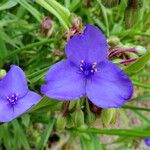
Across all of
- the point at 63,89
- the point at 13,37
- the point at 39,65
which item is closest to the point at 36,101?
the point at 63,89

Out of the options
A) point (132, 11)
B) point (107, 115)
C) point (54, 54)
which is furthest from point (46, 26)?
point (107, 115)

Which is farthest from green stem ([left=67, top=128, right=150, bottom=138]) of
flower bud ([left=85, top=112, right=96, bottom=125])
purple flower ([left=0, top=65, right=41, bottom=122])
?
purple flower ([left=0, top=65, right=41, bottom=122])

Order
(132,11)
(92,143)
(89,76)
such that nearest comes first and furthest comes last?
1. (89,76)
2. (132,11)
3. (92,143)

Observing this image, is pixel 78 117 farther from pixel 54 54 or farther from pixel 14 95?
pixel 54 54

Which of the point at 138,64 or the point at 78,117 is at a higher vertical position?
the point at 138,64

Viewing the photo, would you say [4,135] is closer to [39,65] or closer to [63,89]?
[39,65]

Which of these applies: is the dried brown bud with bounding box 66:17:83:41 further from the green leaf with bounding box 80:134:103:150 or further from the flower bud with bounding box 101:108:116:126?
the green leaf with bounding box 80:134:103:150

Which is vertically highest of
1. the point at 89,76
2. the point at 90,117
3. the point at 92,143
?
the point at 89,76

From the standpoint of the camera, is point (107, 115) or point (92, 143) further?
point (92, 143)

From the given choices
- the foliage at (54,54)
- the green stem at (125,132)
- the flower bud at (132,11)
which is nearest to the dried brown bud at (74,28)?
the foliage at (54,54)
